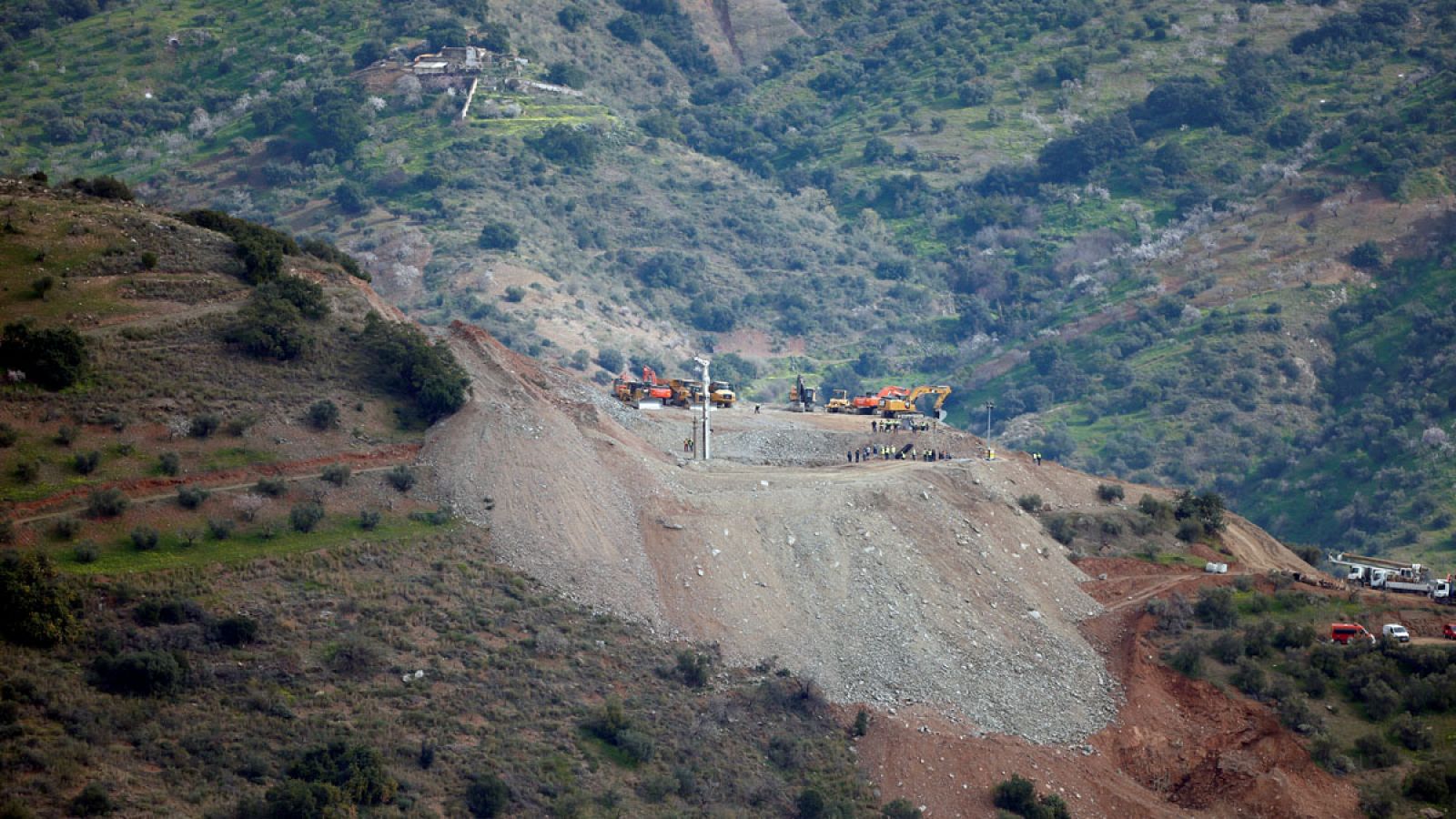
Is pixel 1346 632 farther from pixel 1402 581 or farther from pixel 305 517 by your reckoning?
pixel 305 517

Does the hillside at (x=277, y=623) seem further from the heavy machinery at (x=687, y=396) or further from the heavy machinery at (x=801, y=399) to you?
the heavy machinery at (x=801, y=399)

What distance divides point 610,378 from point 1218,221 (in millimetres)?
54642

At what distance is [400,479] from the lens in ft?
162

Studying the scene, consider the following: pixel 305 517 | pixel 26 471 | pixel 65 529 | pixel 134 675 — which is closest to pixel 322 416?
pixel 305 517

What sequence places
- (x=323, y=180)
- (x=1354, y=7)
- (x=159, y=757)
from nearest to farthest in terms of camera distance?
1. (x=159, y=757)
2. (x=323, y=180)
3. (x=1354, y=7)

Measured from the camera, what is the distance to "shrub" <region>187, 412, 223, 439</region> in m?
48.2

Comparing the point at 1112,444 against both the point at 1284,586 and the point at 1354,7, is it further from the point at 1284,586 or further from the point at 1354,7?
the point at 1354,7

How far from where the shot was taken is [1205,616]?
50.8 meters

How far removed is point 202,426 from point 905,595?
23758 millimetres

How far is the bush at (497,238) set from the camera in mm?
112125

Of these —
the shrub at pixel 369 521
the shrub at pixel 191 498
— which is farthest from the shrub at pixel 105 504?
the shrub at pixel 369 521

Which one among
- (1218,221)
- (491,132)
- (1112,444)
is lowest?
(1112,444)

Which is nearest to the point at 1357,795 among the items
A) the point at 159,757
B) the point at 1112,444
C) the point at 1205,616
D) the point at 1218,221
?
the point at 1205,616

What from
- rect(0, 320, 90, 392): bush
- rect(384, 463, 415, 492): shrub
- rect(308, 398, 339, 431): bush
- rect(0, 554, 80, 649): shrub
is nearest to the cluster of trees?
rect(308, 398, 339, 431): bush
